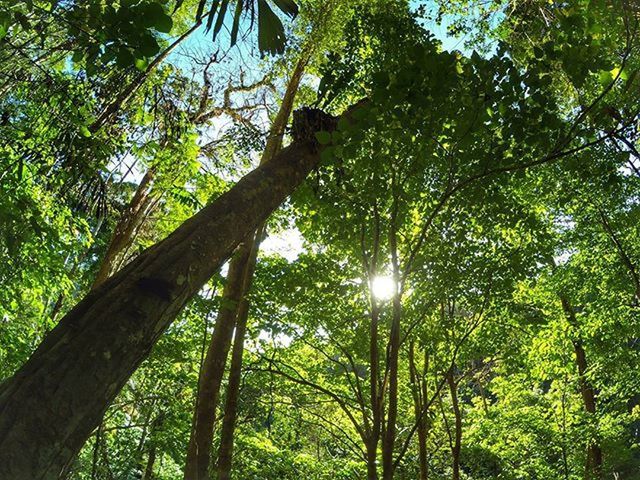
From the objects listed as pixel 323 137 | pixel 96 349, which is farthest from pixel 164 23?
pixel 96 349

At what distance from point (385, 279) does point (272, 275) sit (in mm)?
1448

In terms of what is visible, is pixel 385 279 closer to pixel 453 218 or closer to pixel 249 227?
pixel 453 218

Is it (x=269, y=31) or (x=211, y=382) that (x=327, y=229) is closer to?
(x=211, y=382)

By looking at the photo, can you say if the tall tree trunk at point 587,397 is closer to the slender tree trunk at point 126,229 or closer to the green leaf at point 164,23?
A: the slender tree trunk at point 126,229

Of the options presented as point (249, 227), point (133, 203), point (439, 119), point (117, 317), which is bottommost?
point (117, 317)

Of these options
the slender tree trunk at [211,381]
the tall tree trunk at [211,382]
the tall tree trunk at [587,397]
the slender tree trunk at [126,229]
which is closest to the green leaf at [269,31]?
the tall tree trunk at [211,382]

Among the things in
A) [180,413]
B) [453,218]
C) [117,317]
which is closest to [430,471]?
[180,413]

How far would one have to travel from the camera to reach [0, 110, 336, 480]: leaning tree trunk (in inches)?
39.4

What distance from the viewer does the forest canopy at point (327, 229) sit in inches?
65.2

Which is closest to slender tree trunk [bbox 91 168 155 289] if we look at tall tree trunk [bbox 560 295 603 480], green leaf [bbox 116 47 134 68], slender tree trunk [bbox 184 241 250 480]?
slender tree trunk [bbox 184 241 250 480]

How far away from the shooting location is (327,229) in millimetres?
4566

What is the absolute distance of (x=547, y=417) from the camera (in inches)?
377

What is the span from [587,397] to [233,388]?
9192mm

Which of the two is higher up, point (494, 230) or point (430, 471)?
point (494, 230)
